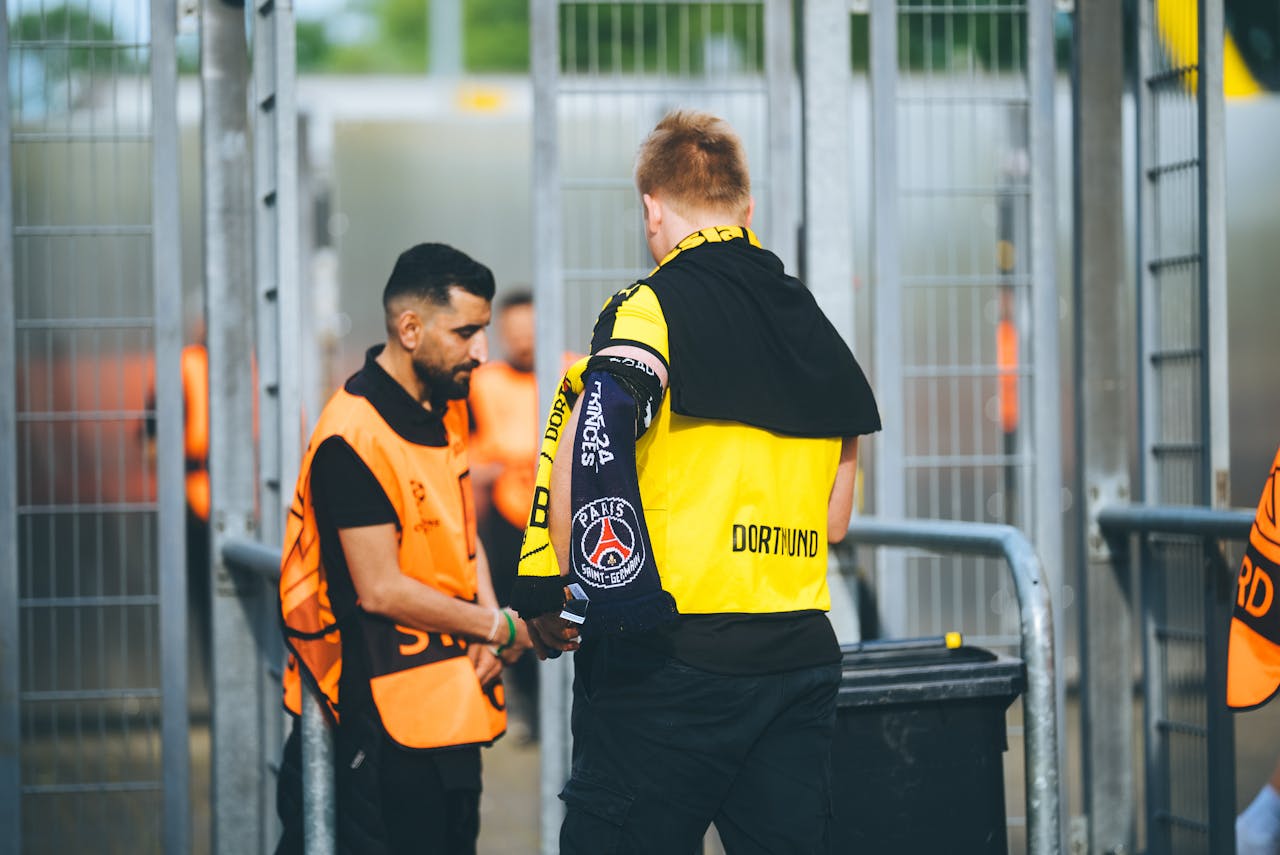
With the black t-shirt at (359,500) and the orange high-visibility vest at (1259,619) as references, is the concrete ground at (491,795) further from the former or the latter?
the black t-shirt at (359,500)

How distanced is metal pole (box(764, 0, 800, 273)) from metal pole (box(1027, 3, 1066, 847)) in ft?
2.42

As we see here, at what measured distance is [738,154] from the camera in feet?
10.4

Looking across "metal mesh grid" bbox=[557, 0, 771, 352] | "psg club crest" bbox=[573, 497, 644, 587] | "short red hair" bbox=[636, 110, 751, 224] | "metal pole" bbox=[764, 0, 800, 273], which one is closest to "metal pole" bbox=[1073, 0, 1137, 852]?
"metal pole" bbox=[764, 0, 800, 273]

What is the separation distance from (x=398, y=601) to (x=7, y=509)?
2.01 metres

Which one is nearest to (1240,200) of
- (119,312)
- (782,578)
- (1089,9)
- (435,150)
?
(1089,9)

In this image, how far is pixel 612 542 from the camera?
113 inches

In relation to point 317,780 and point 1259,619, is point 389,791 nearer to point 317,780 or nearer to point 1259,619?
point 317,780

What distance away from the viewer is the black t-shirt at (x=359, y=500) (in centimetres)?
370

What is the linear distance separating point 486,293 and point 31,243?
2097 mm

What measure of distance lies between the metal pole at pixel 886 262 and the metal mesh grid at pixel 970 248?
0.18ft

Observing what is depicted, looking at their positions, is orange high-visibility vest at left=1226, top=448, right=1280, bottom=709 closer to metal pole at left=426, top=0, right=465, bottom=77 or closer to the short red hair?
the short red hair

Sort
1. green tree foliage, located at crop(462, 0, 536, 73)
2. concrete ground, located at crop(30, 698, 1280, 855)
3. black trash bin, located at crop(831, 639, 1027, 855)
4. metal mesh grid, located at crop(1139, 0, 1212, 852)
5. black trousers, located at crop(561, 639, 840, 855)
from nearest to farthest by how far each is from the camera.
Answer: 1. black trousers, located at crop(561, 639, 840, 855)
2. black trash bin, located at crop(831, 639, 1027, 855)
3. metal mesh grid, located at crop(1139, 0, 1212, 852)
4. concrete ground, located at crop(30, 698, 1280, 855)
5. green tree foliage, located at crop(462, 0, 536, 73)

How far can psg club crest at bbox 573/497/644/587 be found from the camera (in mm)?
2859

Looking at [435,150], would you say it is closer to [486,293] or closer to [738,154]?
[486,293]
